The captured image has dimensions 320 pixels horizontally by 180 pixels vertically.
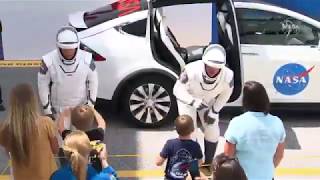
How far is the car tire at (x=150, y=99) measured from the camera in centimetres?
820

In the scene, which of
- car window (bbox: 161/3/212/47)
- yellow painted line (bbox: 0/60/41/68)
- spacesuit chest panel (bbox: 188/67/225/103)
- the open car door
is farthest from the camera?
yellow painted line (bbox: 0/60/41/68)

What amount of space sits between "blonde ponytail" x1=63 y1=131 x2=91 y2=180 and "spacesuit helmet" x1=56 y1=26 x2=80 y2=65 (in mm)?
1980

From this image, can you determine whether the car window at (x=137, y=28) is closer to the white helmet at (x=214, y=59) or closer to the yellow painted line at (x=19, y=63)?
the white helmet at (x=214, y=59)

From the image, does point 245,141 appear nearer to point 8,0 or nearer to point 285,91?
point 285,91

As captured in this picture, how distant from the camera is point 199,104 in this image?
20.7 ft

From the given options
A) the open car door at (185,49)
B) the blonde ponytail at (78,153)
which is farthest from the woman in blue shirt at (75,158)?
the open car door at (185,49)

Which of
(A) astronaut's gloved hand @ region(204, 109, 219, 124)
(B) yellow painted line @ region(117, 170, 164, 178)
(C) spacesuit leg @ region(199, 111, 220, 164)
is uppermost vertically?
(A) astronaut's gloved hand @ region(204, 109, 219, 124)

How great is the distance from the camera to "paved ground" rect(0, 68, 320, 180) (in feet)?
23.1

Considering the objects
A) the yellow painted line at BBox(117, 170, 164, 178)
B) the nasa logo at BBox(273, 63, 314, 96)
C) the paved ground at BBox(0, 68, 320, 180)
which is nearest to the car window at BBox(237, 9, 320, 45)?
the nasa logo at BBox(273, 63, 314, 96)

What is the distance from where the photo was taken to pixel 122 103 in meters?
8.34

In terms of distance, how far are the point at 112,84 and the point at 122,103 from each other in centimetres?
31

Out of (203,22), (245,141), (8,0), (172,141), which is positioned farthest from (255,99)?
(8,0)

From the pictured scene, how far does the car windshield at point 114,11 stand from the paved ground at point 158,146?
1.37 meters

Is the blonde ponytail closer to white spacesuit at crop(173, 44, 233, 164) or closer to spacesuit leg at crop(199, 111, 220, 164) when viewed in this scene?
white spacesuit at crop(173, 44, 233, 164)
